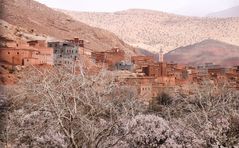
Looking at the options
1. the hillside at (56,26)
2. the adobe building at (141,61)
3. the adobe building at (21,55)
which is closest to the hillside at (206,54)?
the hillside at (56,26)

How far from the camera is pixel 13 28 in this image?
49406mm

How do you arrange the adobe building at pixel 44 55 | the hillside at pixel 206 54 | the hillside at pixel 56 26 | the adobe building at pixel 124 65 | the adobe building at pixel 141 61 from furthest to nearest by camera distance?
the hillside at pixel 206 54, the hillside at pixel 56 26, the adobe building at pixel 141 61, the adobe building at pixel 124 65, the adobe building at pixel 44 55

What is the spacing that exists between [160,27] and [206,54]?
139ft

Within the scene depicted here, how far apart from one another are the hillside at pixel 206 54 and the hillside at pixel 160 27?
8980 mm

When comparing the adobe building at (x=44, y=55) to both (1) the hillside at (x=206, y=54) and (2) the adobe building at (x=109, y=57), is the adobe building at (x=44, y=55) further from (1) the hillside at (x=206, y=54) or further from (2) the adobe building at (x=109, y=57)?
(1) the hillside at (x=206, y=54)

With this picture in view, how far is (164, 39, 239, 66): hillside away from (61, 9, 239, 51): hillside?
898 centimetres

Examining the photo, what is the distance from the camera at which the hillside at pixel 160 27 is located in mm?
109688

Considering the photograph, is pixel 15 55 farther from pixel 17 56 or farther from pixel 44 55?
pixel 44 55

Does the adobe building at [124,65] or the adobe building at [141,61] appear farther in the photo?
the adobe building at [141,61]

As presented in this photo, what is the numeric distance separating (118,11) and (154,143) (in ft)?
479

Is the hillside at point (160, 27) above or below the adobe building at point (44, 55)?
above

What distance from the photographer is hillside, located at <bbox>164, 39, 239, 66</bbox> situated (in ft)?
276

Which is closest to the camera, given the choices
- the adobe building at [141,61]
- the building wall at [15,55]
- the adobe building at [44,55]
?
the building wall at [15,55]

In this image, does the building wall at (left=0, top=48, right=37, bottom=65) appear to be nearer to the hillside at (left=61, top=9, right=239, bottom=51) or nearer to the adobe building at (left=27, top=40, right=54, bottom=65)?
the adobe building at (left=27, top=40, right=54, bottom=65)
